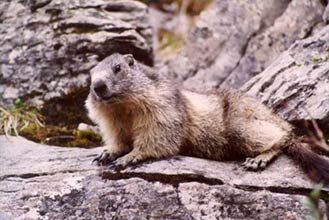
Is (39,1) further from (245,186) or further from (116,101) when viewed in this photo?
(245,186)

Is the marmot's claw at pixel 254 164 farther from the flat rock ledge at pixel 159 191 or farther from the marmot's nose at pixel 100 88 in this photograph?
the marmot's nose at pixel 100 88

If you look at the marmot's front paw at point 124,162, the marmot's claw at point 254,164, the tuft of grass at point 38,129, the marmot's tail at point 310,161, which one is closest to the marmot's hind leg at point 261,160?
the marmot's claw at point 254,164

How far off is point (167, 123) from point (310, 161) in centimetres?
156

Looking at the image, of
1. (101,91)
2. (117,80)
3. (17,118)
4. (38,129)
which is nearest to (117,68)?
(117,80)

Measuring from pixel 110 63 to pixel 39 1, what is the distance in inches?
139

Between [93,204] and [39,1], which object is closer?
[93,204]

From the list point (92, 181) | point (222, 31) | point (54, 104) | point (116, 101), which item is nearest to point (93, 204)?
point (92, 181)

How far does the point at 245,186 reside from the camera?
6.38m

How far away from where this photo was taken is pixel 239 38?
10.8 m

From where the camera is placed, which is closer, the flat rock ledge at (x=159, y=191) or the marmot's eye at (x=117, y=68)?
the flat rock ledge at (x=159, y=191)

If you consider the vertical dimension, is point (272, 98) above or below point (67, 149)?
above

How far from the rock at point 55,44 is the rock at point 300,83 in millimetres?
2127

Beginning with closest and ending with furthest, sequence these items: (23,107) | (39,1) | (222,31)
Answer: (23,107) < (39,1) < (222,31)

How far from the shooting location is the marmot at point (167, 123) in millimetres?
6973
